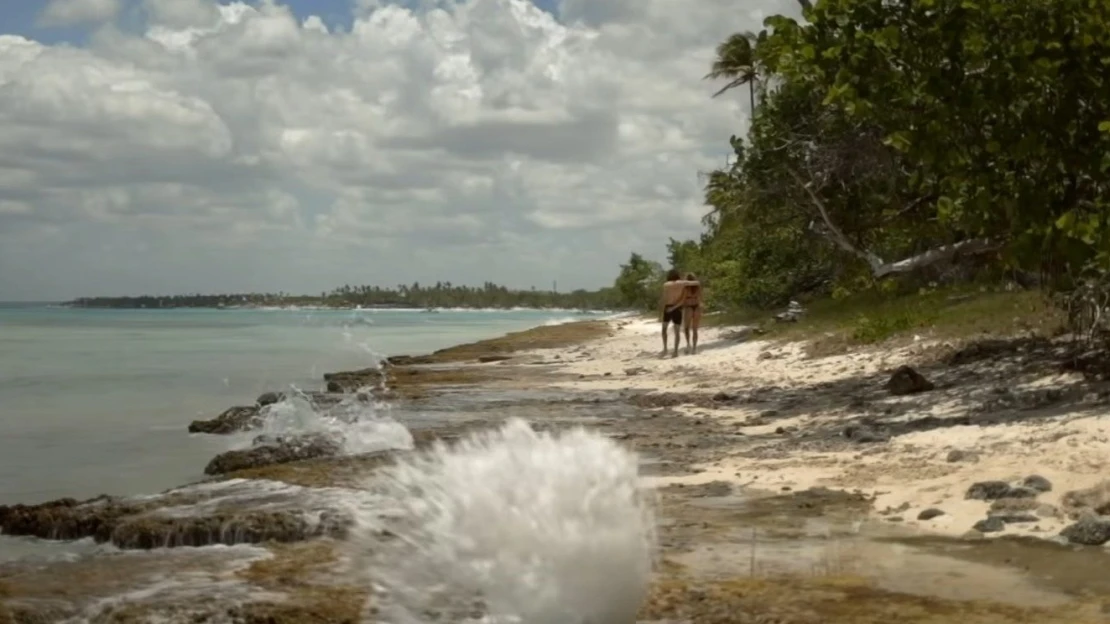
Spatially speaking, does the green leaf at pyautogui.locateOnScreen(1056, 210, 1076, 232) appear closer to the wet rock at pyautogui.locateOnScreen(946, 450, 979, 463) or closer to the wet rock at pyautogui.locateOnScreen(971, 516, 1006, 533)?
the wet rock at pyautogui.locateOnScreen(946, 450, 979, 463)

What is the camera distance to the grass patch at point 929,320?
19375 mm

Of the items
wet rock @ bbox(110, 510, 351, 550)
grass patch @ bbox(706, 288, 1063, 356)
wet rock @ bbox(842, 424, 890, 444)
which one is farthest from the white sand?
grass patch @ bbox(706, 288, 1063, 356)

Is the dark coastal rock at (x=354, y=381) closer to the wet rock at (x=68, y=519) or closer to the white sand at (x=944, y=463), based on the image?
the white sand at (x=944, y=463)

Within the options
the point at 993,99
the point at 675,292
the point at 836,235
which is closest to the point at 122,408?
the point at 675,292

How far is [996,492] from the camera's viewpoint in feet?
28.0

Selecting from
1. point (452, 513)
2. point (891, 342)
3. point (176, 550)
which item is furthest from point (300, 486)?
point (891, 342)

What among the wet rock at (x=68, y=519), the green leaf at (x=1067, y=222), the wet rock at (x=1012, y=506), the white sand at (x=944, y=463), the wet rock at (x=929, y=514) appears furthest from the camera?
the green leaf at (x=1067, y=222)

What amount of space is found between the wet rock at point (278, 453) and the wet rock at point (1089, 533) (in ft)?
25.9

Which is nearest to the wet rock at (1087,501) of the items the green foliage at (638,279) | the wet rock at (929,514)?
the wet rock at (929,514)

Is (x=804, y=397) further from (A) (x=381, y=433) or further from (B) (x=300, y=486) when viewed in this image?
(B) (x=300, y=486)

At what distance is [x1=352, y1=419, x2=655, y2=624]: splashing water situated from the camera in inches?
226

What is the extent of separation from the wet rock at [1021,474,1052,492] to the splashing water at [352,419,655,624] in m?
3.85

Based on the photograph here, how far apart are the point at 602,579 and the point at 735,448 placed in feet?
23.5

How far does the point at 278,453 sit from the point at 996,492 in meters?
7.47
